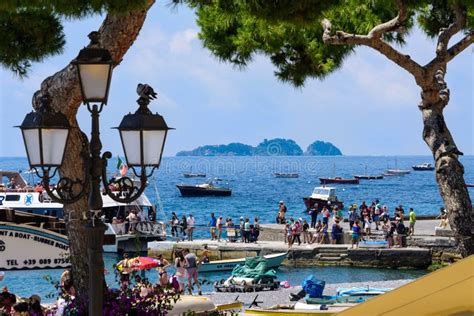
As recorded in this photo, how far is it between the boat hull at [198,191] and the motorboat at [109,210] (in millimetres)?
56000

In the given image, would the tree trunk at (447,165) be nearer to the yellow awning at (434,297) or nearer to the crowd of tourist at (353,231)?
the yellow awning at (434,297)

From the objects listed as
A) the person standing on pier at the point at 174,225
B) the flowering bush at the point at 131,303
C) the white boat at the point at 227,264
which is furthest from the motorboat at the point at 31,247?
the person standing on pier at the point at 174,225

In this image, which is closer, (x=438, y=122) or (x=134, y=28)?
(x=134, y=28)

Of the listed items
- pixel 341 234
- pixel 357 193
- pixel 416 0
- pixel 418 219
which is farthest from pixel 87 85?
pixel 357 193

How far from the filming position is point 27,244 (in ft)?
51.7

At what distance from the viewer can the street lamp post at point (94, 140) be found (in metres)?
6.49

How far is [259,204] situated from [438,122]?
89835 mm

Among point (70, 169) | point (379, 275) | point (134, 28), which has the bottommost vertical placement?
point (379, 275)

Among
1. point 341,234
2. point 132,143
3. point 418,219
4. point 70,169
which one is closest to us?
point 132,143

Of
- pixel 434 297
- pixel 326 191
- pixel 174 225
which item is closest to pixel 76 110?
pixel 434 297

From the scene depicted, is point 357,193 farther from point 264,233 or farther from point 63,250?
point 63,250

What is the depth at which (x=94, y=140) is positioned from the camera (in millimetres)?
6738

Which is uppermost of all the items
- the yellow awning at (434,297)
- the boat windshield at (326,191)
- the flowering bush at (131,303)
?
the boat windshield at (326,191)

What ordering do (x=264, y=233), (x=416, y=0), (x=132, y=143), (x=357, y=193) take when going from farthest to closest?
(x=357, y=193) < (x=264, y=233) < (x=416, y=0) < (x=132, y=143)
